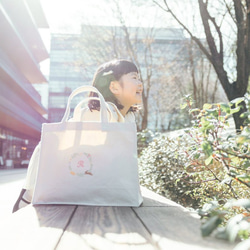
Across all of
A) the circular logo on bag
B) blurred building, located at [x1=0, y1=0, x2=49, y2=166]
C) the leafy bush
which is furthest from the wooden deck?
blurred building, located at [x1=0, y1=0, x2=49, y2=166]

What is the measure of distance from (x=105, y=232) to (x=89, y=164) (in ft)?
1.80

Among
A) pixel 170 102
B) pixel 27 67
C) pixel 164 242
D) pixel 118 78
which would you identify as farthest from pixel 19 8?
pixel 164 242

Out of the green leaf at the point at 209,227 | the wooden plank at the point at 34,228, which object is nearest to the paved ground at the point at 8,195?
the wooden plank at the point at 34,228

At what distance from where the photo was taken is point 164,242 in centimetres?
97

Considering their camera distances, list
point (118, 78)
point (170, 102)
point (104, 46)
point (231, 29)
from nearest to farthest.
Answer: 1. point (118, 78)
2. point (231, 29)
3. point (104, 46)
4. point (170, 102)

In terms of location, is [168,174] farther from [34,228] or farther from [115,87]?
[34,228]

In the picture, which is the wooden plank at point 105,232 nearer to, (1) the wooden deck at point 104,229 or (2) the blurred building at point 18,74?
(1) the wooden deck at point 104,229

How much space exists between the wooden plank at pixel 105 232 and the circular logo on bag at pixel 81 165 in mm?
222

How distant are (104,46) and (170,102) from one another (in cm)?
980

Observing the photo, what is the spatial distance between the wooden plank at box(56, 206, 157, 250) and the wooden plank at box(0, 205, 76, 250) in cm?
4

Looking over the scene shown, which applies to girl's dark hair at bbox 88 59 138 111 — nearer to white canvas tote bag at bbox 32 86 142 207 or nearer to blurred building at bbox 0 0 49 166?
white canvas tote bag at bbox 32 86 142 207

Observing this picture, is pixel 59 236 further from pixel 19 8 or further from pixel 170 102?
pixel 19 8

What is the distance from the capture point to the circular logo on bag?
1.65 meters

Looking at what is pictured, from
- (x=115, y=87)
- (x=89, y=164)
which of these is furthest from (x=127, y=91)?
(x=89, y=164)
